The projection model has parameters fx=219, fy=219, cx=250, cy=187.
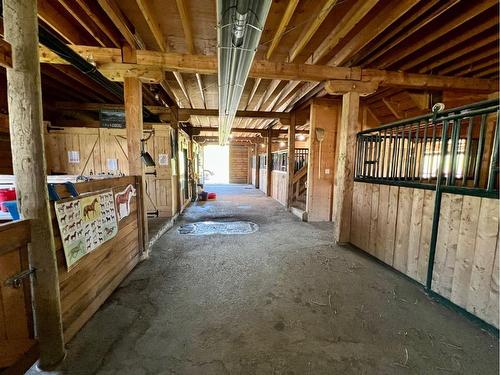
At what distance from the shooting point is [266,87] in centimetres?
456

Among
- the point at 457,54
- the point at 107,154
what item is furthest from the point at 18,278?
the point at 457,54

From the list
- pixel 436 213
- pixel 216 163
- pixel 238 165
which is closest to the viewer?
pixel 436 213

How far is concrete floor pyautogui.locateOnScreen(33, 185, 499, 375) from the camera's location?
1412 millimetres

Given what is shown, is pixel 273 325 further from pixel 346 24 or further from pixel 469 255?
pixel 346 24

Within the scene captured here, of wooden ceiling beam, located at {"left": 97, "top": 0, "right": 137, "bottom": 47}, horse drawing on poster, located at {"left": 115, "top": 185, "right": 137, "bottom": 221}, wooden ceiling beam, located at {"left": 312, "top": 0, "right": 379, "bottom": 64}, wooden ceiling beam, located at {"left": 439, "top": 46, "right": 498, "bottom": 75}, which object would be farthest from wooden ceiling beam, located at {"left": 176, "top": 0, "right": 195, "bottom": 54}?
wooden ceiling beam, located at {"left": 439, "top": 46, "right": 498, "bottom": 75}

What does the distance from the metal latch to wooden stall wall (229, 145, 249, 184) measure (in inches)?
530

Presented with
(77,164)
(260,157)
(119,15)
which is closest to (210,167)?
(260,157)

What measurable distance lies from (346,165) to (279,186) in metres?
4.22

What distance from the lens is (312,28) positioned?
2.31 metres

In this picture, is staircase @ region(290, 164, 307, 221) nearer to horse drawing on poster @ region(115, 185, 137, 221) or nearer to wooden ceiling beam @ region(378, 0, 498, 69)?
wooden ceiling beam @ region(378, 0, 498, 69)

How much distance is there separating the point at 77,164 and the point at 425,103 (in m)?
7.15

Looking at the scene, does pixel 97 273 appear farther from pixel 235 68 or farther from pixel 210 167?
pixel 210 167

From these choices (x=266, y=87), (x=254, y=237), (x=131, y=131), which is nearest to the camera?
(x=131, y=131)

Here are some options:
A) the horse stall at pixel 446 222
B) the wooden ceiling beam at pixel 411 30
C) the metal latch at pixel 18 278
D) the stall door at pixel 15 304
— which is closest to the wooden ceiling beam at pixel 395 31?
the wooden ceiling beam at pixel 411 30
